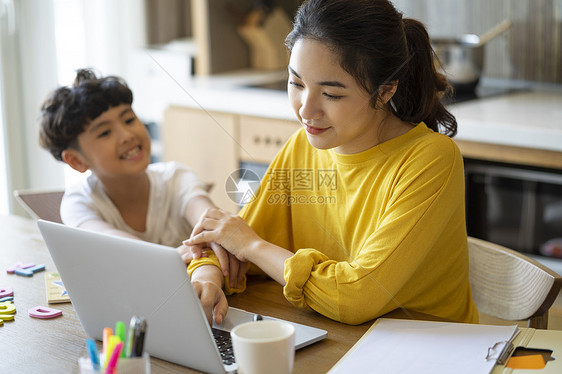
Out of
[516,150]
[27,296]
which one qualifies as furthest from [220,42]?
[27,296]

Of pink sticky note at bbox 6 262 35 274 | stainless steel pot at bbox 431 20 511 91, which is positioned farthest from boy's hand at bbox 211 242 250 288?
stainless steel pot at bbox 431 20 511 91

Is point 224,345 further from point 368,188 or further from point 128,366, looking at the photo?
point 368,188

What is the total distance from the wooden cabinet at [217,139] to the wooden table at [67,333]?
3.57ft

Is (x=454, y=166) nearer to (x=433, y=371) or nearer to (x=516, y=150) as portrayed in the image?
(x=433, y=371)

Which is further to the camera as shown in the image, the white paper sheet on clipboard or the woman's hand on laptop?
the woman's hand on laptop

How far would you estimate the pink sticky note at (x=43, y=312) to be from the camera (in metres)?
1.15

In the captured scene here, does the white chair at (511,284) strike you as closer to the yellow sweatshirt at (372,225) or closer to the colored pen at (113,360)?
the yellow sweatshirt at (372,225)

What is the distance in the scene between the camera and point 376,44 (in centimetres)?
119

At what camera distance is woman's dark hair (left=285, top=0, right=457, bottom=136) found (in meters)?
1.18

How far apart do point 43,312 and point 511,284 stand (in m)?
0.80

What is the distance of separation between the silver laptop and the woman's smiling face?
1.10 ft

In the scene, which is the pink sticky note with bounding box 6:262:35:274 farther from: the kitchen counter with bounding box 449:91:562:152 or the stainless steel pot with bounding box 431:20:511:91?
the stainless steel pot with bounding box 431:20:511:91

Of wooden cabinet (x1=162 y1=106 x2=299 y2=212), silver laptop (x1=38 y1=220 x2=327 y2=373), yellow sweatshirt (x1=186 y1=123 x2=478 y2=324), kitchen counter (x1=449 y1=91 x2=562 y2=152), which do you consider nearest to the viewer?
silver laptop (x1=38 y1=220 x2=327 y2=373)

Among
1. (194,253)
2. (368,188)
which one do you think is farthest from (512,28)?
(194,253)
